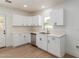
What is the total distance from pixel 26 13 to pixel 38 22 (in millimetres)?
1512

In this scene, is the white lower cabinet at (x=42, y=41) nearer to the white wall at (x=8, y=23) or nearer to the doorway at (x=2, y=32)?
the white wall at (x=8, y=23)

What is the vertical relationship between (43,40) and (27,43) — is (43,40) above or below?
above

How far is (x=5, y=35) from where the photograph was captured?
476 cm

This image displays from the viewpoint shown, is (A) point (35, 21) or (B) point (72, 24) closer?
(B) point (72, 24)

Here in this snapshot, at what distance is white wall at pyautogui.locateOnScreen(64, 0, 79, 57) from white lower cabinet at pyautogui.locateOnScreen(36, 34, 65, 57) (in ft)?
1.23

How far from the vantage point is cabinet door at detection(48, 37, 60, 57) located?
315cm

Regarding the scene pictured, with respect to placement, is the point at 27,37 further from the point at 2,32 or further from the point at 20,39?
the point at 2,32

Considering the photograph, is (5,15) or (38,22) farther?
(38,22)

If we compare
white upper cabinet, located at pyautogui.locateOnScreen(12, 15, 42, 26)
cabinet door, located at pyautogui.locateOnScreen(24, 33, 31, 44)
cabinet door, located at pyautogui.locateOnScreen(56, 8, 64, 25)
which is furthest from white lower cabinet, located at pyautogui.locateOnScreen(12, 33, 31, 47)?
cabinet door, located at pyautogui.locateOnScreen(56, 8, 64, 25)

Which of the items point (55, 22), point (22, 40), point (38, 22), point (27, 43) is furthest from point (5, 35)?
point (55, 22)

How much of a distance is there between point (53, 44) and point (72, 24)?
1.31 metres

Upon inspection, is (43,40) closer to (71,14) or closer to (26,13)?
(71,14)

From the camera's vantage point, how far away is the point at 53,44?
134 inches

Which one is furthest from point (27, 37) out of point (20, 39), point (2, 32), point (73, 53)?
point (73, 53)
